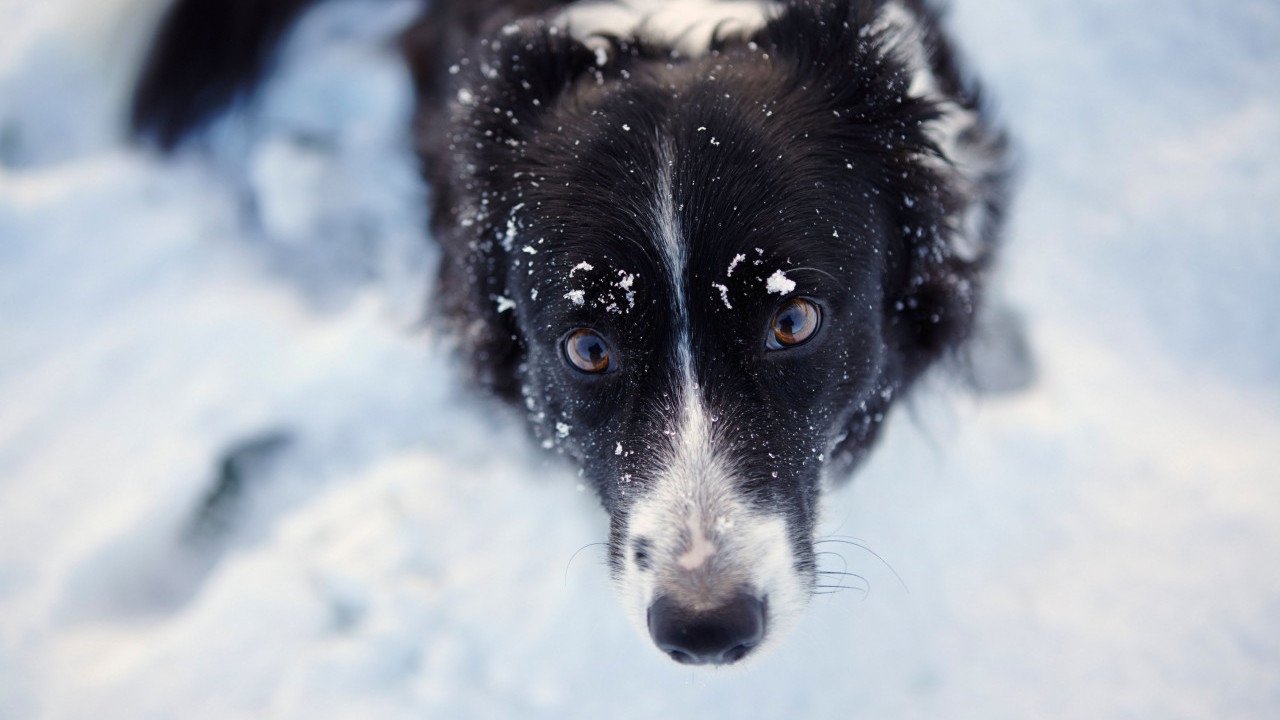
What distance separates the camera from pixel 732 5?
8.48 ft

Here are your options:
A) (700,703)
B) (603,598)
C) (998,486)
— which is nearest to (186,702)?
(603,598)

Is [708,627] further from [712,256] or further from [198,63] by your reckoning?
[198,63]

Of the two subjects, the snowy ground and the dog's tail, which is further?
the dog's tail

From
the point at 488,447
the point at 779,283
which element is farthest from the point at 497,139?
the point at 488,447

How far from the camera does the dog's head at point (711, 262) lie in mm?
1882

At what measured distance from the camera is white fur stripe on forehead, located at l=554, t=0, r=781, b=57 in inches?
94.2

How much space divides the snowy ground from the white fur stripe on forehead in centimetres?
129

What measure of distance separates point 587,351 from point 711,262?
0.39 m

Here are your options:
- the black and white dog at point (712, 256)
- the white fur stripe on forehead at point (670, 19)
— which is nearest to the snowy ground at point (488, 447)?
the black and white dog at point (712, 256)

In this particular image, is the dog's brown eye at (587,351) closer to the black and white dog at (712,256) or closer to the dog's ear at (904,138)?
the black and white dog at (712,256)

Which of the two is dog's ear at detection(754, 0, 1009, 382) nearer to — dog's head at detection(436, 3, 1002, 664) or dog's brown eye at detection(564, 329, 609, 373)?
dog's head at detection(436, 3, 1002, 664)

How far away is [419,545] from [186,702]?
912mm

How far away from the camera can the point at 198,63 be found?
12.0ft

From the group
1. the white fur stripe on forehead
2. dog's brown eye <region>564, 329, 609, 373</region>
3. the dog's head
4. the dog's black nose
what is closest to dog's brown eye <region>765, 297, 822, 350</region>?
the dog's head
